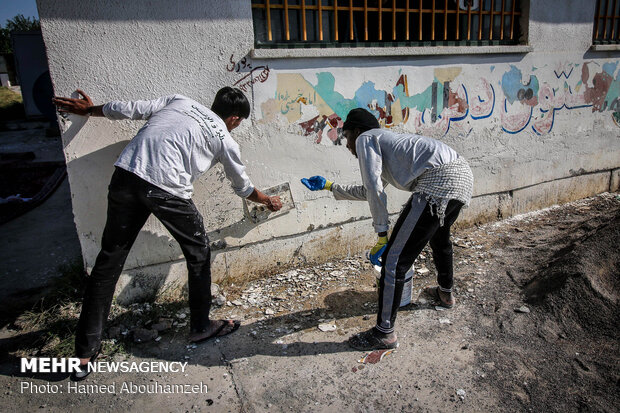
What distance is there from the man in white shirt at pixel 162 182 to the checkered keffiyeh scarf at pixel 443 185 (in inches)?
45.5

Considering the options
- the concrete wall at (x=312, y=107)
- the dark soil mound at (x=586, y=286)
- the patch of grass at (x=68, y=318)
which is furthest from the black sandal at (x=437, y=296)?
the patch of grass at (x=68, y=318)

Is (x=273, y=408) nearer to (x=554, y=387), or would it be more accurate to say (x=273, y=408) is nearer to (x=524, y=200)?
(x=554, y=387)

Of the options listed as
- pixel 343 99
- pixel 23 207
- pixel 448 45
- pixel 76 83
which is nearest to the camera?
pixel 76 83

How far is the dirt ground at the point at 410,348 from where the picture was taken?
2.36 meters

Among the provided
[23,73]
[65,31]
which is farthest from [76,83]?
[23,73]

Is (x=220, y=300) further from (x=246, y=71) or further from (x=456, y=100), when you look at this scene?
(x=456, y=100)

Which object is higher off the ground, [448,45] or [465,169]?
[448,45]

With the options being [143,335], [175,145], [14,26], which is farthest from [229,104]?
[14,26]

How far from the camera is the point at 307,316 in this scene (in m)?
3.20

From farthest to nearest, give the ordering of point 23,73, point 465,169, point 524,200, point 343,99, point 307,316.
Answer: point 23,73 → point 524,200 → point 343,99 → point 307,316 → point 465,169

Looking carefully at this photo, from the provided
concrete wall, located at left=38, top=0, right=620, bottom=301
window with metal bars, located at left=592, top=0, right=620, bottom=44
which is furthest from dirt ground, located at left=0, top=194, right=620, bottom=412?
window with metal bars, located at left=592, top=0, right=620, bottom=44

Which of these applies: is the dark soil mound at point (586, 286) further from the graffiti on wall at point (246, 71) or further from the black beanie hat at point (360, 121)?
the graffiti on wall at point (246, 71)

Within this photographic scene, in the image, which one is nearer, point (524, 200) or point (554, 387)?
point (554, 387)

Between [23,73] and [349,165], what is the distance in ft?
36.8
